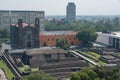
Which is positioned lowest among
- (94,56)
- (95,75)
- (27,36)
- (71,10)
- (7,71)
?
(7,71)

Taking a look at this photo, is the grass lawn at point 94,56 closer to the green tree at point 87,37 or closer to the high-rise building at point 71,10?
the green tree at point 87,37

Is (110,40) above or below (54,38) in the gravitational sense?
below

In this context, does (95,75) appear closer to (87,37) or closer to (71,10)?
(87,37)

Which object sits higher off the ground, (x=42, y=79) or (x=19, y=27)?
(x=19, y=27)

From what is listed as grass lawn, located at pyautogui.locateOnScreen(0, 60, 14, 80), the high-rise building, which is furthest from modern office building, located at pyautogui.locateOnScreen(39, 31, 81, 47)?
the high-rise building

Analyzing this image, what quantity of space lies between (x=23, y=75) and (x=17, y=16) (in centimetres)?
4981

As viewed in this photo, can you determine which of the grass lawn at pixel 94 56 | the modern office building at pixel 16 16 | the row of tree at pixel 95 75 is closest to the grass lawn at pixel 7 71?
the row of tree at pixel 95 75

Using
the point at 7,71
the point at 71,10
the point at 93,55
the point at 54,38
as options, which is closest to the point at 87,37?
the point at 54,38

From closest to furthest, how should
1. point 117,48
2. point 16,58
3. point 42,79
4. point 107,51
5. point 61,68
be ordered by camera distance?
point 42,79, point 61,68, point 16,58, point 107,51, point 117,48

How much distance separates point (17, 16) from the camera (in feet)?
266

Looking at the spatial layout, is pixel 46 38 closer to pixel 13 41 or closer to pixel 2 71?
pixel 13 41

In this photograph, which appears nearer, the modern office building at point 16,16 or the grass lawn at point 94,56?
the grass lawn at point 94,56

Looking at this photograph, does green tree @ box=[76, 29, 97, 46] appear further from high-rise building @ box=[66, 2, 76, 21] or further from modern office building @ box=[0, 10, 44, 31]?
high-rise building @ box=[66, 2, 76, 21]

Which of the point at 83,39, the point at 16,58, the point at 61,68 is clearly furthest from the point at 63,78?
the point at 83,39
